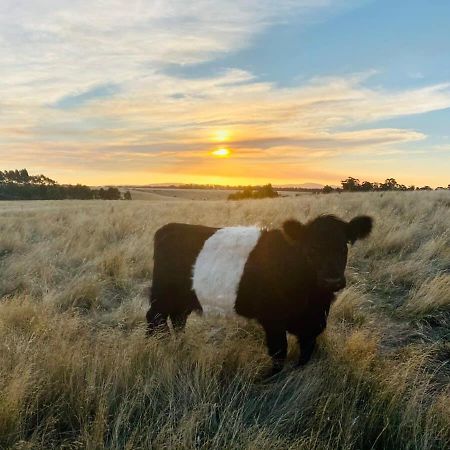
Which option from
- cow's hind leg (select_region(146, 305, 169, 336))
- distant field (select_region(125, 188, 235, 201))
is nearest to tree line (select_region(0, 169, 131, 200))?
distant field (select_region(125, 188, 235, 201))

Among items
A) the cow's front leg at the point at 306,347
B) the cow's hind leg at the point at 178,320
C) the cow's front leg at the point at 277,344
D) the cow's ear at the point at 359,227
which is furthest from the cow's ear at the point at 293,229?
the cow's hind leg at the point at 178,320

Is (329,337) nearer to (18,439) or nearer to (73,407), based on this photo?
(73,407)

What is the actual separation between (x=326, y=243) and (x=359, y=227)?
0.47 m

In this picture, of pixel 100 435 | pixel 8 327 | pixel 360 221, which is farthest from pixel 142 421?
pixel 360 221

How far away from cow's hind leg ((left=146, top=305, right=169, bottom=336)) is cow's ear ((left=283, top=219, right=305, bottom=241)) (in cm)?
161

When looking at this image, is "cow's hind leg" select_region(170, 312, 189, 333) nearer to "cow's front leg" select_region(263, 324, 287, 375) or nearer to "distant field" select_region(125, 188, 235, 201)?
"cow's front leg" select_region(263, 324, 287, 375)

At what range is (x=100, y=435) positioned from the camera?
265 cm

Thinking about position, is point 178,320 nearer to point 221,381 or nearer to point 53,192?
point 221,381

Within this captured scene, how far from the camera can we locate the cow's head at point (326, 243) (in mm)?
3924

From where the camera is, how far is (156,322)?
15.7 feet

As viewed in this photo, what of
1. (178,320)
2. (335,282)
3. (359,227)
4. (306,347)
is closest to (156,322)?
(178,320)

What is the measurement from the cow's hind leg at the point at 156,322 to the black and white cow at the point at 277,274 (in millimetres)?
418

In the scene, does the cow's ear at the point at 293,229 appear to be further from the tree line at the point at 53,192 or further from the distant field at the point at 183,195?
the tree line at the point at 53,192

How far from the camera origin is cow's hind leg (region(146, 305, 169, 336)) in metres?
4.71
